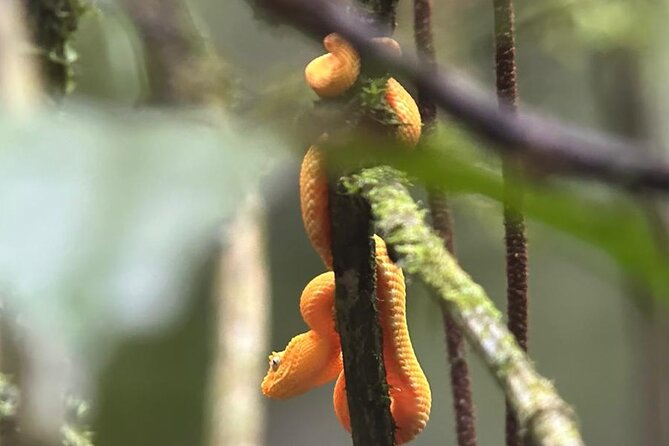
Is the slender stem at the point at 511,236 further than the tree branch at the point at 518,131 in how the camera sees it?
Yes

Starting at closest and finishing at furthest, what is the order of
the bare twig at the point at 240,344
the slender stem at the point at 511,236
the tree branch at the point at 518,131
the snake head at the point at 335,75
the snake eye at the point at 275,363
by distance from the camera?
the tree branch at the point at 518,131
the snake head at the point at 335,75
the slender stem at the point at 511,236
the snake eye at the point at 275,363
the bare twig at the point at 240,344

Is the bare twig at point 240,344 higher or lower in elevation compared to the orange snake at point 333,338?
higher

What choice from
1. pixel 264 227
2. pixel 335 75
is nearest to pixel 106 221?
pixel 335 75

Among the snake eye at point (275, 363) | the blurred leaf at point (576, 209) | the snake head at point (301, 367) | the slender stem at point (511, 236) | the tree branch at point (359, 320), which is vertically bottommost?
the blurred leaf at point (576, 209)

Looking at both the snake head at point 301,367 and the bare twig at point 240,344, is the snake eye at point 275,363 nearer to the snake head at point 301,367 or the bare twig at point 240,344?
the snake head at point 301,367

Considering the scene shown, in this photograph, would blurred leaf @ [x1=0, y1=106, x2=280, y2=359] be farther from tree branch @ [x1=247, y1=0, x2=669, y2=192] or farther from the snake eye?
the snake eye

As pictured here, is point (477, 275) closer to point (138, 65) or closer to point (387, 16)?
point (138, 65)

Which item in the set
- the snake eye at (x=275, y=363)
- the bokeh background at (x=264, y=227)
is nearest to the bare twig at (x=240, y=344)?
the bokeh background at (x=264, y=227)
